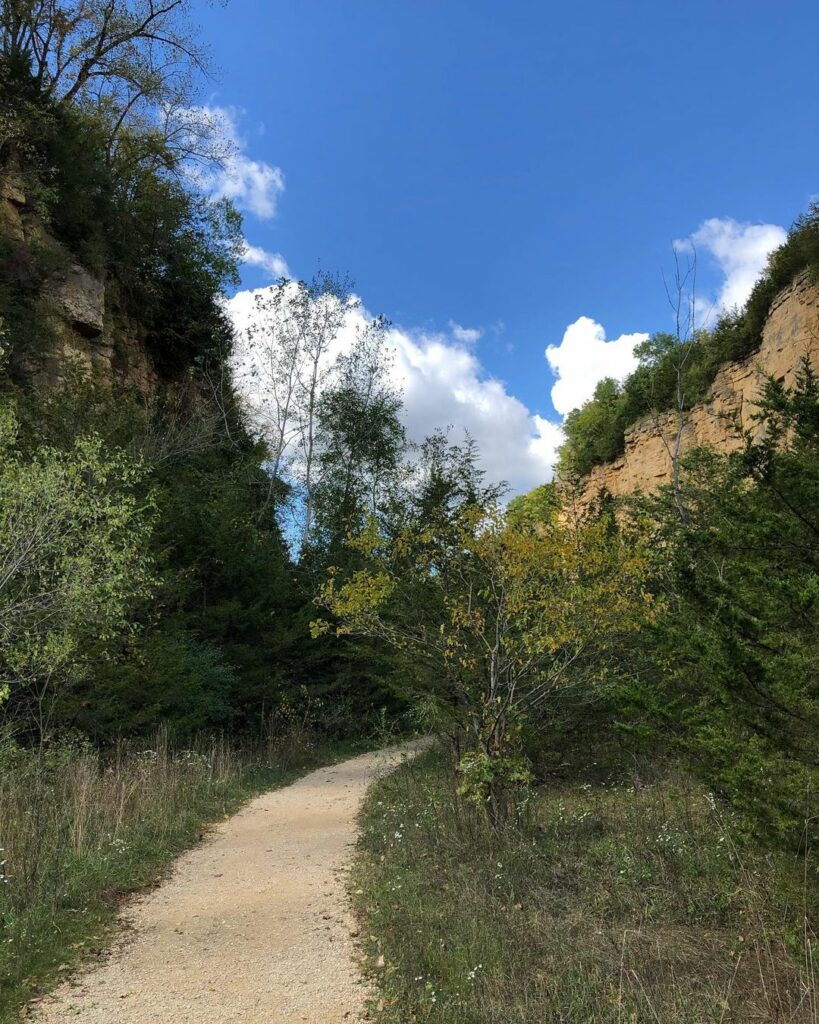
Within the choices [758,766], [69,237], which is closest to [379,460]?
[69,237]

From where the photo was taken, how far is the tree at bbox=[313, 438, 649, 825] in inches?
235

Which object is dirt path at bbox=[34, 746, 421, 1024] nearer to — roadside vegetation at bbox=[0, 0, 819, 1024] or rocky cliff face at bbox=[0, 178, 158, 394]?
roadside vegetation at bbox=[0, 0, 819, 1024]

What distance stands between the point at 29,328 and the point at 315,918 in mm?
14597

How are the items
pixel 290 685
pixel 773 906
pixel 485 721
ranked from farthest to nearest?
pixel 290 685
pixel 485 721
pixel 773 906

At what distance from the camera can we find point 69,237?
18609 millimetres

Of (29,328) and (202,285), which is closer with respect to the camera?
(29,328)

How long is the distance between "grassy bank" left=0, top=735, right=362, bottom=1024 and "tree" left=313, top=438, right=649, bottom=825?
2949mm

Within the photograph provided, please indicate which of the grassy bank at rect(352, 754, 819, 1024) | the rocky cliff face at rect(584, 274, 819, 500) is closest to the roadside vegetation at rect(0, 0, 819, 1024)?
the grassy bank at rect(352, 754, 819, 1024)

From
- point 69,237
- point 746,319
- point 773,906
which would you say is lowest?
point 773,906

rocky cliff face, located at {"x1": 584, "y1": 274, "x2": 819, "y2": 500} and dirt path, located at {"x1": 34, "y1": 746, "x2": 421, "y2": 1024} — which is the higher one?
rocky cliff face, located at {"x1": 584, "y1": 274, "x2": 819, "y2": 500}

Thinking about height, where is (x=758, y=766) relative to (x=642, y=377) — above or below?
below

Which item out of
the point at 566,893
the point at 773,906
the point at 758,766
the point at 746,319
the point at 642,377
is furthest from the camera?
the point at 642,377

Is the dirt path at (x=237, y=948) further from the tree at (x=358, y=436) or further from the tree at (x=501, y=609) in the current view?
the tree at (x=358, y=436)

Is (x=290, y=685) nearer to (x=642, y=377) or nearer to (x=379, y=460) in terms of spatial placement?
(x=379, y=460)
